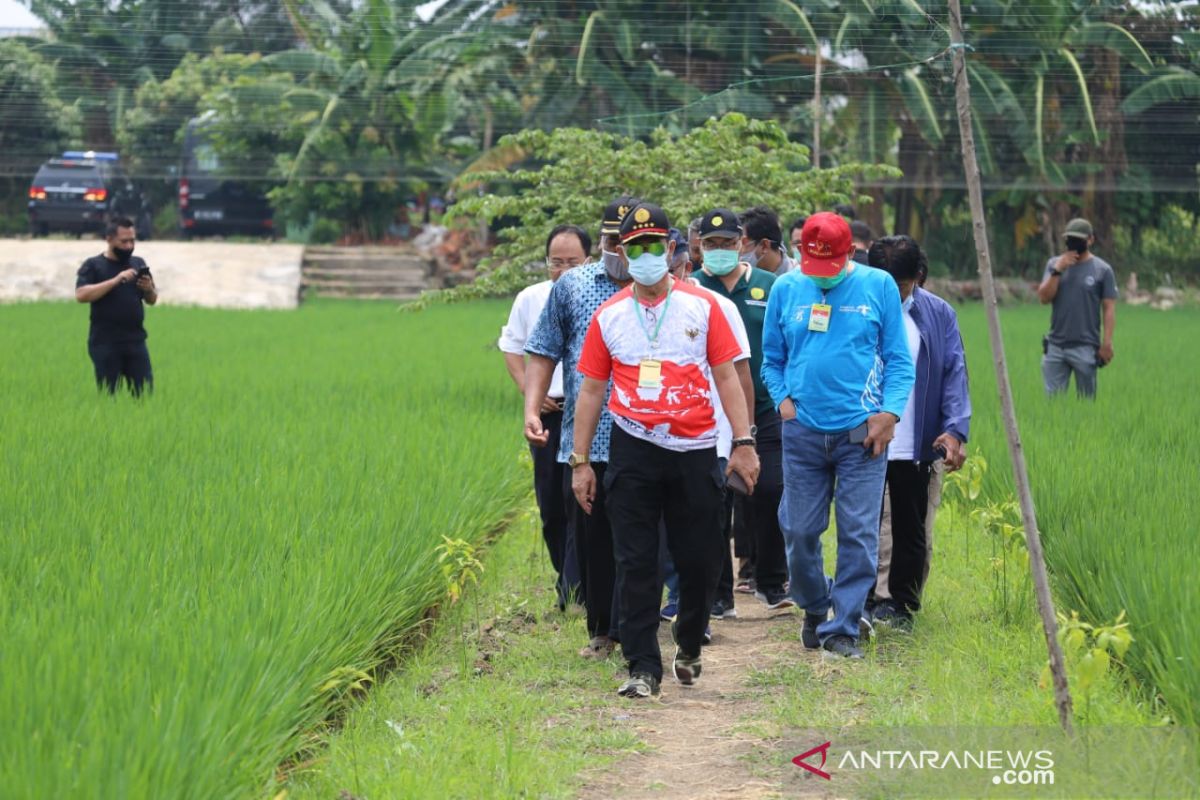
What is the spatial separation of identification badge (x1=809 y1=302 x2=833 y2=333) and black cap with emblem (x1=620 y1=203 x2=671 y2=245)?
758 millimetres

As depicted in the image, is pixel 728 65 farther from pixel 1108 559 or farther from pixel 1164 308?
pixel 1108 559

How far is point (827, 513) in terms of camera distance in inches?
230

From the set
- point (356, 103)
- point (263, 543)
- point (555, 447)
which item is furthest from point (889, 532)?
point (356, 103)

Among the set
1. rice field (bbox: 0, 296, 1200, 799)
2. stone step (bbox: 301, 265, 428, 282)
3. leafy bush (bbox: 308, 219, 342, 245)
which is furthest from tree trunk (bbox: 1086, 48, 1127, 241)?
rice field (bbox: 0, 296, 1200, 799)

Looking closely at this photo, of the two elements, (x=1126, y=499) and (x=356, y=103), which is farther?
(x=356, y=103)

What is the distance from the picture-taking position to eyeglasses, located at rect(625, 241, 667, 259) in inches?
203

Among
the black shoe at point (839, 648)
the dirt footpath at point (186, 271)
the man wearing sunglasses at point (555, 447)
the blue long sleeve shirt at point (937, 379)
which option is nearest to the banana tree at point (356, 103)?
the dirt footpath at point (186, 271)

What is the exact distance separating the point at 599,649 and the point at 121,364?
621cm

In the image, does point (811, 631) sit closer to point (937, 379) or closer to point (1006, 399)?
point (937, 379)

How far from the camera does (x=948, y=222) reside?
33.6 m

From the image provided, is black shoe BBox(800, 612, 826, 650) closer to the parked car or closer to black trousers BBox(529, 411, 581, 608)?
black trousers BBox(529, 411, 581, 608)

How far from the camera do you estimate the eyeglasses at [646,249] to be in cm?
515

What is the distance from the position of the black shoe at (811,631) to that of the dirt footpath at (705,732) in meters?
0.07

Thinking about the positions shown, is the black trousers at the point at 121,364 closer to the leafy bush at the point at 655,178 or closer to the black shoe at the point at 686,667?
the leafy bush at the point at 655,178
